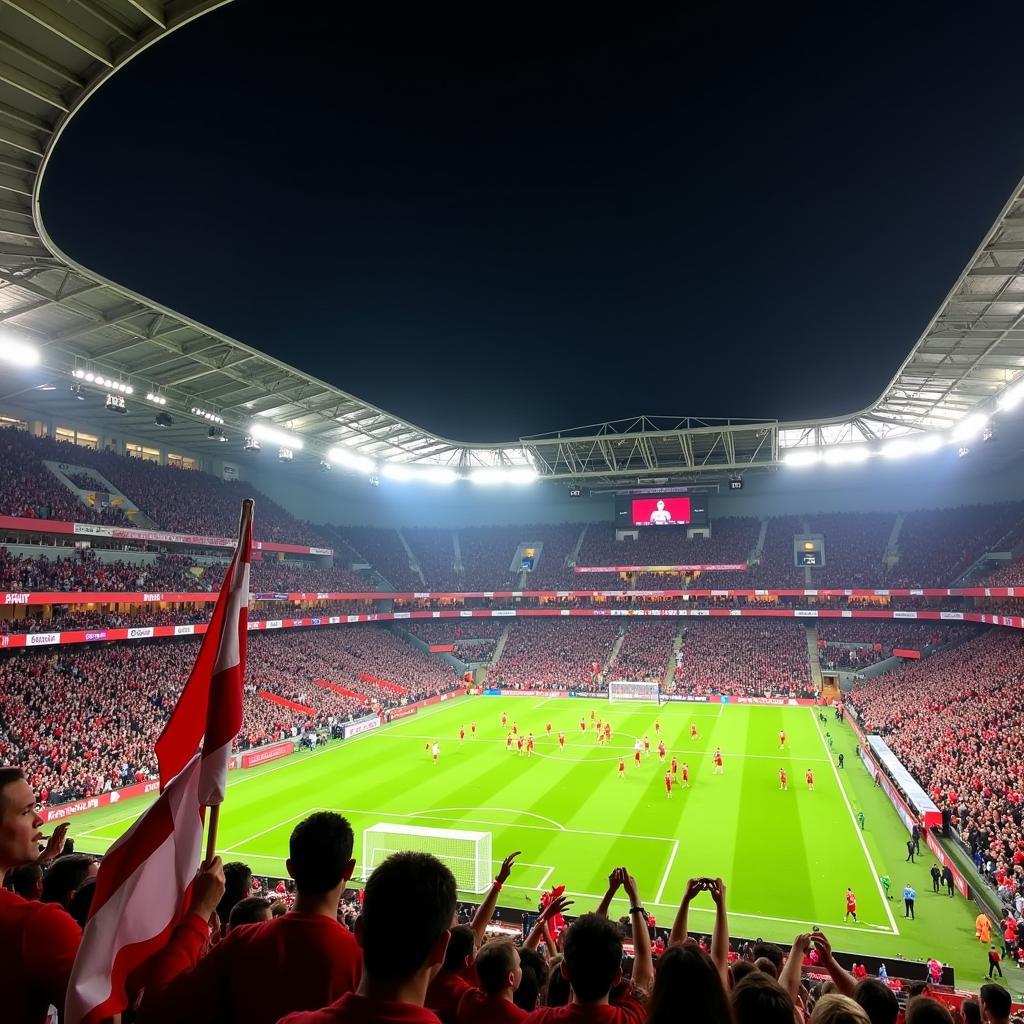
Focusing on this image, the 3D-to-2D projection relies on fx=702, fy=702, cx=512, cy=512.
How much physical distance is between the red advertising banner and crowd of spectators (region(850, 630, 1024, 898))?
94.2 ft

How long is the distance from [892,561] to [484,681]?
34996 millimetres

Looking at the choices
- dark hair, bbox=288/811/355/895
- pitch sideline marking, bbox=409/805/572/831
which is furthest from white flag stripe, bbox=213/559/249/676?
pitch sideline marking, bbox=409/805/572/831

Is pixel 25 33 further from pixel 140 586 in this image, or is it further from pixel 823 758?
pixel 823 758

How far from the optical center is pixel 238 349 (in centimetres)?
3372

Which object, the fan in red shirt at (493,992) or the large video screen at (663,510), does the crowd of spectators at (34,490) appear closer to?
the fan in red shirt at (493,992)

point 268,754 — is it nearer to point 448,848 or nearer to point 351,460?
point 448,848

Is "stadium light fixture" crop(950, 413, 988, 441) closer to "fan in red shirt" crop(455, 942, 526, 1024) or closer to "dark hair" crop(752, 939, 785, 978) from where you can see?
"dark hair" crop(752, 939, 785, 978)

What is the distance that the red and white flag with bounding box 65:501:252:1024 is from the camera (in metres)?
3.07

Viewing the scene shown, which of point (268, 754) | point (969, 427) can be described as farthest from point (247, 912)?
point (969, 427)

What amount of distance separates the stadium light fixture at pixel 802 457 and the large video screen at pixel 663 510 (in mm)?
12486

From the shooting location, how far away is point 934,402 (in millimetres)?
40562

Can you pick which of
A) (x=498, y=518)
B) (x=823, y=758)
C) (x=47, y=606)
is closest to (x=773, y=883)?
(x=823, y=758)

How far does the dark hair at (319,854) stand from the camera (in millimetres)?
3195

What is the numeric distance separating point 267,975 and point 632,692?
2036 inches
